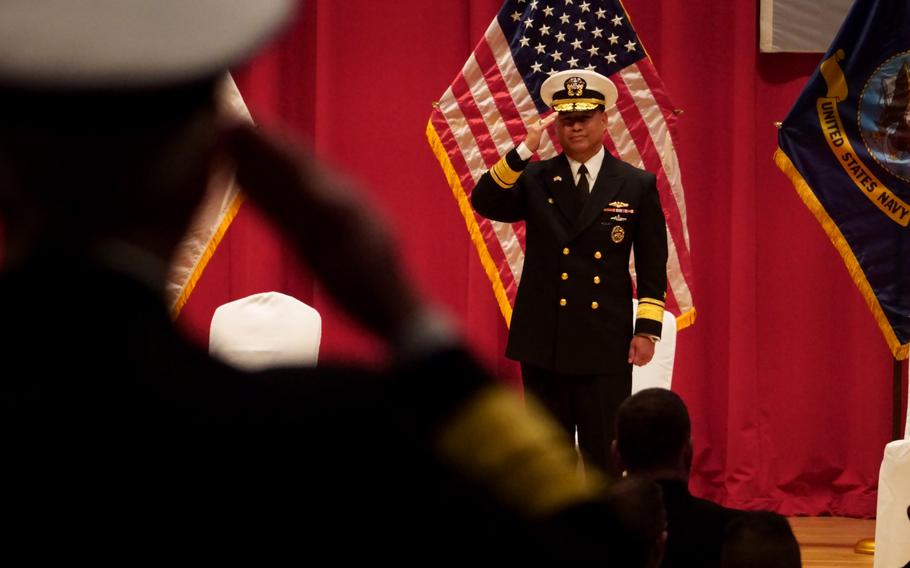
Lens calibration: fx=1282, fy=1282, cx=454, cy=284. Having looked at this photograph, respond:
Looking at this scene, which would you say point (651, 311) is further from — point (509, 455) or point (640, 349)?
point (509, 455)

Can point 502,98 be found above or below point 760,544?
above

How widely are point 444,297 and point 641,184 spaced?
6.09ft

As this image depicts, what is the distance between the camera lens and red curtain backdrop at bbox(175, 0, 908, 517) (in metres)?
5.02

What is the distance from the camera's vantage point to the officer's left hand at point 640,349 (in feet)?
11.5

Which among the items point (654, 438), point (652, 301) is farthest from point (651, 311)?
point (654, 438)

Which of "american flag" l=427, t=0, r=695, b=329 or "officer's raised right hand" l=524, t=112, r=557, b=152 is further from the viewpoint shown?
"american flag" l=427, t=0, r=695, b=329

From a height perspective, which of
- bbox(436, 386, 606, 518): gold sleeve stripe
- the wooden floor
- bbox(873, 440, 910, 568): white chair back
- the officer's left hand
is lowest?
the wooden floor

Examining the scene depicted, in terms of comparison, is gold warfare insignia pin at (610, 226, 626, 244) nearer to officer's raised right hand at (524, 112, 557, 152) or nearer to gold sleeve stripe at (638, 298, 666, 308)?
gold sleeve stripe at (638, 298, 666, 308)

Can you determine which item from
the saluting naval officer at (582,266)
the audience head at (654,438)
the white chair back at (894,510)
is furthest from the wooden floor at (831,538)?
the audience head at (654,438)

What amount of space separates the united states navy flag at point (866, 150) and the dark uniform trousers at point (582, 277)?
92cm

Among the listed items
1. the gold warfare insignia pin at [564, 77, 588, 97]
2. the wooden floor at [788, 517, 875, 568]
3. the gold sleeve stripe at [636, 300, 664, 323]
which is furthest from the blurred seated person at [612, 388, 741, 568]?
the wooden floor at [788, 517, 875, 568]

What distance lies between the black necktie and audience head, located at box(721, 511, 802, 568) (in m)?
1.84

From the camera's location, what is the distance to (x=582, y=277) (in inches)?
140

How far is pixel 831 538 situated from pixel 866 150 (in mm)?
1368
